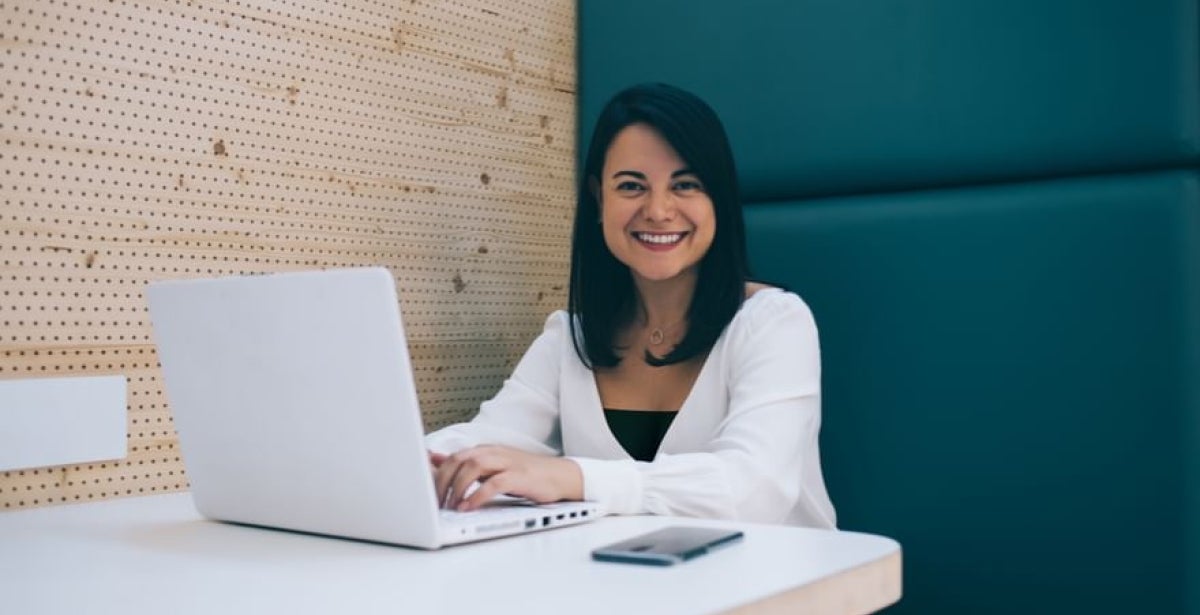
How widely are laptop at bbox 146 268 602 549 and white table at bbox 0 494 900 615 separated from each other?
0.08ft

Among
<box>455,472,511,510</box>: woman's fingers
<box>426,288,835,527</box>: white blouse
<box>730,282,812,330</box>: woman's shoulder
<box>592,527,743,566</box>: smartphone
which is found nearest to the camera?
<box>592,527,743,566</box>: smartphone

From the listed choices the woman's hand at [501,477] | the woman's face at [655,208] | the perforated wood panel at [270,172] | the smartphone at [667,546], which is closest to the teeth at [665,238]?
the woman's face at [655,208]

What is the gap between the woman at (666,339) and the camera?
1539 mm

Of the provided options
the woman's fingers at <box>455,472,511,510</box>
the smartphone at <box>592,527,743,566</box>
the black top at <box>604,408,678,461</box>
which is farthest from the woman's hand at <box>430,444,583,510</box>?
the black top at <box>604,408,678,461</box>

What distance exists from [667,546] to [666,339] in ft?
2.53

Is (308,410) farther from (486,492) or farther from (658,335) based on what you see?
(658,335)

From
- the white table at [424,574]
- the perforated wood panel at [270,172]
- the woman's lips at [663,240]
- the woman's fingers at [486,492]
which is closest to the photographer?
the white table at [424,574]

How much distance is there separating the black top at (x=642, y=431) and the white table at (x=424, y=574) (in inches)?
18.0

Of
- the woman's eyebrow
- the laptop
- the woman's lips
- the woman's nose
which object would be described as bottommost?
the laptop

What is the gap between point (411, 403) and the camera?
3.28ft

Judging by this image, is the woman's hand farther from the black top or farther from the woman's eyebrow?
the woman's eyebrow

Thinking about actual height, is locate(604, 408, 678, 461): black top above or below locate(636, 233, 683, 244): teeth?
below

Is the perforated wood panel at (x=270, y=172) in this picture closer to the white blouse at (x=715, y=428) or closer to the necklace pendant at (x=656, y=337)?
the white blouse at (x=715, y=428)

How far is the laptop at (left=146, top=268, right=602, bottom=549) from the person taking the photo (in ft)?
3.32
